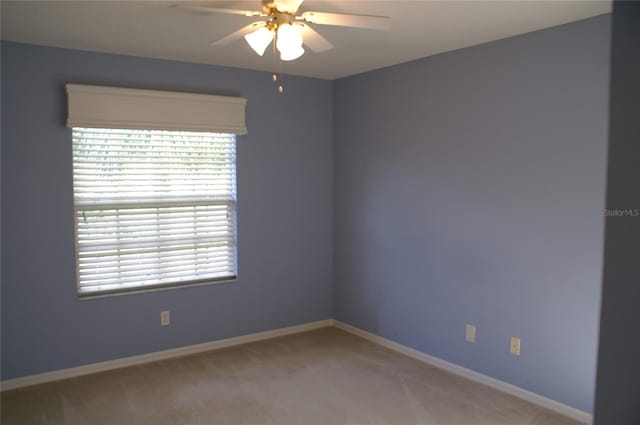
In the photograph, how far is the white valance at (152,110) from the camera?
3.49 metres

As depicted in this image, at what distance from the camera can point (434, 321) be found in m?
3.84

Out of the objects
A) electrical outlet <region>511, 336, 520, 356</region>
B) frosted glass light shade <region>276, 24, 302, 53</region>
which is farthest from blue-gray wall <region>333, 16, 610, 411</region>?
frosted glass light shade <region>276, 24, 302, 53</region>

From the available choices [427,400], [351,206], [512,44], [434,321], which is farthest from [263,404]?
[512,44]

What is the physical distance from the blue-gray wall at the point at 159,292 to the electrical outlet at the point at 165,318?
4cm

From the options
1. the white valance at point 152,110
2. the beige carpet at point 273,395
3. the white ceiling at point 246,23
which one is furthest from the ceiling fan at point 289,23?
the beige carpet at point 273,395

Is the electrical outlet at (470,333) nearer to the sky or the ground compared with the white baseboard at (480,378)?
nearer to the sky

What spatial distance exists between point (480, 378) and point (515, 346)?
1.30 feet

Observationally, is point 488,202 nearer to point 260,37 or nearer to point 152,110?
point 260,37

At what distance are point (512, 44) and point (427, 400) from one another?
234 centimetres

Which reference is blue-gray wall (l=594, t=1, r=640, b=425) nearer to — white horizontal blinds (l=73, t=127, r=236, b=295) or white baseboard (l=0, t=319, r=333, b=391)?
white horizontal blinds (l=73, t=127, r=236, b=295)

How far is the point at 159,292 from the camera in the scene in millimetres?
3939

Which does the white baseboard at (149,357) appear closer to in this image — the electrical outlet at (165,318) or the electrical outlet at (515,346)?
the electrical outlet at (165,318)

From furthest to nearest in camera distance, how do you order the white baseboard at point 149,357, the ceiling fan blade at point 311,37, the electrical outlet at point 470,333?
the electrical outlet at point 470,333
the white baseboard at point 149,357
the ceiling fan blade at point 311,37

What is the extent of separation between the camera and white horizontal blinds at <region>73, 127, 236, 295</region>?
12.0 ft
